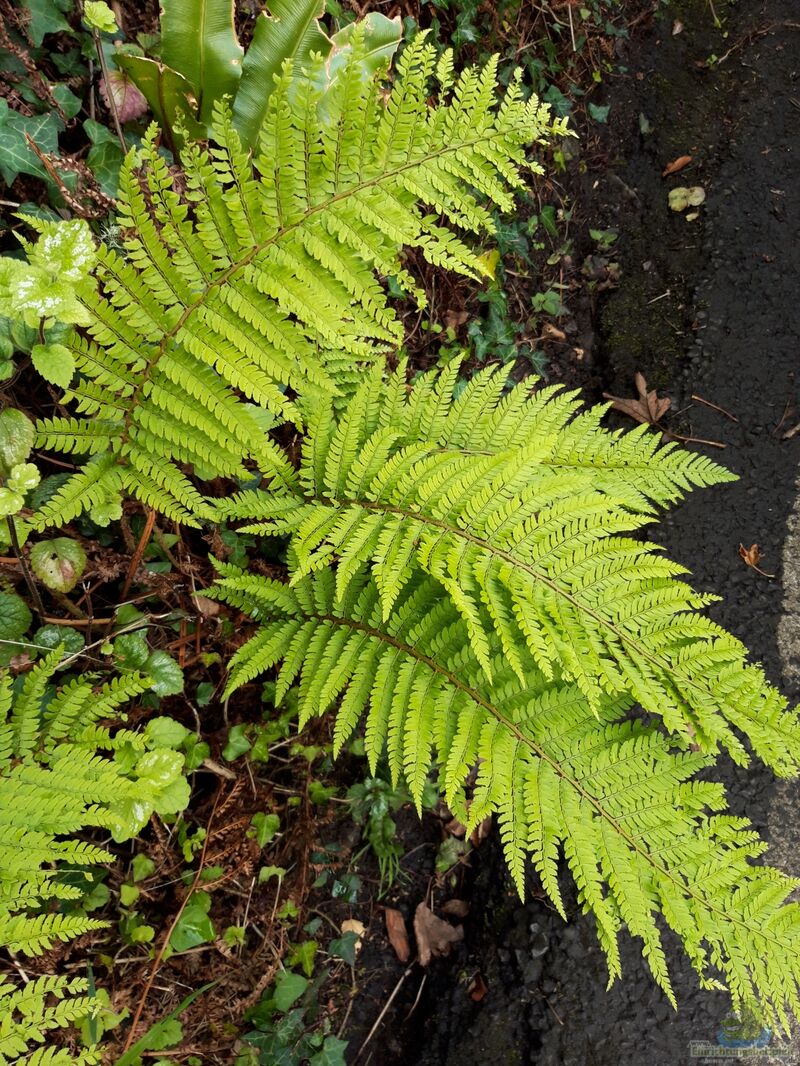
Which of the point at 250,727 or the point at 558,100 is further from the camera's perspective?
the point at 558,100

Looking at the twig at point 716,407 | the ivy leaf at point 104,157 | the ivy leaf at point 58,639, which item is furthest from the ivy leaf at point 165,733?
the twig at point 716,407

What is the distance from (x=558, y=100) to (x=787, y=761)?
10.7 feet

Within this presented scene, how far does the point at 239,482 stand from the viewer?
8.46ft

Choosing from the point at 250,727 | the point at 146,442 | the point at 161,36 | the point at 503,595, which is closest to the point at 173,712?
the point at 250,727

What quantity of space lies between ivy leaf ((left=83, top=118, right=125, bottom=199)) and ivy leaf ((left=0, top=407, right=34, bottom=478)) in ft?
2.85

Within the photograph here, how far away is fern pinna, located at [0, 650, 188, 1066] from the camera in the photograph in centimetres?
162

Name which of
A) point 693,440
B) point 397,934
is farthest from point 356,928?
point 693,440

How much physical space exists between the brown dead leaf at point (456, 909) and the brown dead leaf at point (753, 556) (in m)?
1.93

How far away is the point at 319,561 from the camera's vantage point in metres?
2.18

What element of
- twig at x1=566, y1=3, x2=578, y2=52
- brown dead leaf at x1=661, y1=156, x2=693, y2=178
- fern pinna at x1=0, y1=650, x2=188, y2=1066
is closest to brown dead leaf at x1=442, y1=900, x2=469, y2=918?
fern pinna at x1=0, y1=650, x2=188, y2=1066

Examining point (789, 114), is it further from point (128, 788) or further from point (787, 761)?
point (128, 788)

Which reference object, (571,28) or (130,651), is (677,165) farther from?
(130,651)

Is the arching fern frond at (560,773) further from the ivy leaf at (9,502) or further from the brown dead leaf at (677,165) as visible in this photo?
the brown dead leaf at (677,165)

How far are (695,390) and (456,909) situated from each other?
258cm
